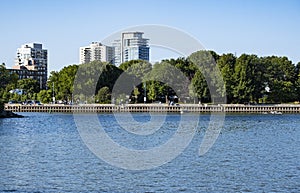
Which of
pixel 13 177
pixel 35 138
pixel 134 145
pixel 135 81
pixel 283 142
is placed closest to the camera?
pixel 13 177

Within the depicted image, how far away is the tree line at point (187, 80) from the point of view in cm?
11862

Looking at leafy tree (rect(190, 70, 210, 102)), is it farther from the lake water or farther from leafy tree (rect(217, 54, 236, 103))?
the lake water

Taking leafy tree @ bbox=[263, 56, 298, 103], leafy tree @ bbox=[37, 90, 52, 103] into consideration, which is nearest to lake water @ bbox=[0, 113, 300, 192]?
leafy tree @ bbox=[263, 56, 298, 103]

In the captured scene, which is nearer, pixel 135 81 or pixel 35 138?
pixel 35 138

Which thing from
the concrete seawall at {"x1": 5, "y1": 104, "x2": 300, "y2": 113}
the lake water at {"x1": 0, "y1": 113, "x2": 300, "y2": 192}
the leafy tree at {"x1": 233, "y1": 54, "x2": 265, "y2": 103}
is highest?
the leafy tree at {"x1": 233, "y1": 54, "x2": 265, "y2": 103}

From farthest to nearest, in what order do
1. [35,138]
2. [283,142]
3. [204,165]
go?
[35,138]
[283,142]
[204,165]

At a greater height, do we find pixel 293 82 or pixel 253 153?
pixel 293 82

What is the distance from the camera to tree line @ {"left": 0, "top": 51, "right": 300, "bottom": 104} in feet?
389

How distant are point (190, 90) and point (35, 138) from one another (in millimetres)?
69548

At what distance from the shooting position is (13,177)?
1171 inches

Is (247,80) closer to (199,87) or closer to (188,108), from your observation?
(199,87)

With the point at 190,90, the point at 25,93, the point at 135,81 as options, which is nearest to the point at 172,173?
Answer: the point at 190,90

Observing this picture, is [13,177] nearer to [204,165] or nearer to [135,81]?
[204,165]

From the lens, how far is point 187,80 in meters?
125
